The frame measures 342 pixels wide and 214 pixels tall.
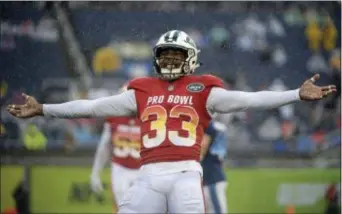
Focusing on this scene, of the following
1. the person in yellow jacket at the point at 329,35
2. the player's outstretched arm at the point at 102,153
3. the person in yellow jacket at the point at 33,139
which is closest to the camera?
the player's outstretched arm at the point at 102,153

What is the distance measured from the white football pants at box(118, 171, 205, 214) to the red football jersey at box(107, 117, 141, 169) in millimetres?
2840

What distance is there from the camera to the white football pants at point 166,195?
539 centimetres

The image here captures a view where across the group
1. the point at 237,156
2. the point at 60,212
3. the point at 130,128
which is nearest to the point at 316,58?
the point at 237,156

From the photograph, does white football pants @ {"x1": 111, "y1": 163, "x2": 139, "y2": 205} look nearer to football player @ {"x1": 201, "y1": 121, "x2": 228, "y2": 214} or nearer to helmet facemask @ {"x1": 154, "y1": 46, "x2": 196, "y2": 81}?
football player @ {"x1": 201, "y1": 121, "x2": 228, "y2": 214}

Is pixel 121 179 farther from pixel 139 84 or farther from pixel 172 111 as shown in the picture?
pixel 172 111

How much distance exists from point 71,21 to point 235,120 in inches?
155

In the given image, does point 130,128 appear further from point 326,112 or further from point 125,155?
point 326,112

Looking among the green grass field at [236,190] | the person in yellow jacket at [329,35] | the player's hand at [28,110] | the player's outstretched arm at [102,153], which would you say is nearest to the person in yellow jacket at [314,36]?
the person in yellow jacket at [329,35]

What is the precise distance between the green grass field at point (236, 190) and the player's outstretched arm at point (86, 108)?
17.2ft

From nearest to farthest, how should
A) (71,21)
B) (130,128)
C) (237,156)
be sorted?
1. (130,128)
2. (237,156)
3. (71,21)

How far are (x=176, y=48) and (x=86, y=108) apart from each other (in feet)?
2.30

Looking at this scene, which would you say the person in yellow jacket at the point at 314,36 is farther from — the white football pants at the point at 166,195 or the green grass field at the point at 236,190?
the white football pants at the point at 166,195

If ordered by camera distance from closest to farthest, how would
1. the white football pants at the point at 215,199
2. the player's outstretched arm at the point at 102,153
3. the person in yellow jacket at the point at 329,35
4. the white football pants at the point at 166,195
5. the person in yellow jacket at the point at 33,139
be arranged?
the white football pants at the point at 166,195, the white football pants at the point at 215,199, the player's outstretched arm at the point at 102,153, the person in yellow jacket at the point at 33,139, the person in yellow jacket at the point at 329,35

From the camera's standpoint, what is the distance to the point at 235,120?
1433 cm
